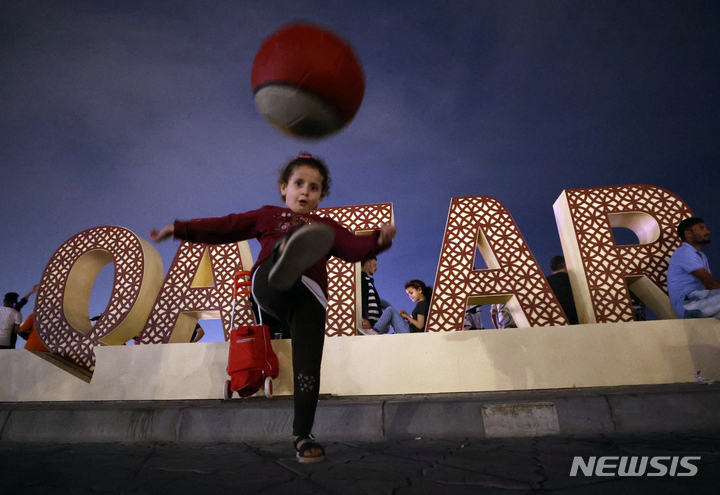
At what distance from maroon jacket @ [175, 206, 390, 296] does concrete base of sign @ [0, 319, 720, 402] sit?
1.93 metres

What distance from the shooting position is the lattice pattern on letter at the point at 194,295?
4457mm

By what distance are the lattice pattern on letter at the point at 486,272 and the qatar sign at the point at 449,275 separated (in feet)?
0.04

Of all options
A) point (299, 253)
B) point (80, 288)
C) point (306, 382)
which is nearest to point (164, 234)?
point (299, 253)

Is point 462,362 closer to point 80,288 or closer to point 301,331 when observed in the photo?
point 301,331

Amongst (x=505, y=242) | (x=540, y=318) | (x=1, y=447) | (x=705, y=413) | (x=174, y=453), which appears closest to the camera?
(x=174, y=453)

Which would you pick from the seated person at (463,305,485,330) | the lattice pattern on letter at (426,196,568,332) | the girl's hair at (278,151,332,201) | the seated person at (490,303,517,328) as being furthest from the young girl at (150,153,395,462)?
the seated person at (490,303,517,328)

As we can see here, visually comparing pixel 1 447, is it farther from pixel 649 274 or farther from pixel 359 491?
pixel 649 274

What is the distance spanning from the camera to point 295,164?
2.42 metres

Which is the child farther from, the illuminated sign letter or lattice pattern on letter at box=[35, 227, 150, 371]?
lattice pattern on letter at box=[35, 227, 150, 371]

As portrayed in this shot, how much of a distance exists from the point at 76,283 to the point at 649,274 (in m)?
6.69

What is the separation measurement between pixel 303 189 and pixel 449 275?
2488 mm

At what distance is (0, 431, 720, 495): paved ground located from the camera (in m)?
1.43

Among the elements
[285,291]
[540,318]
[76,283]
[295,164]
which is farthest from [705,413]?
[76,283]

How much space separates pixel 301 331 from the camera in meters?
2.07
